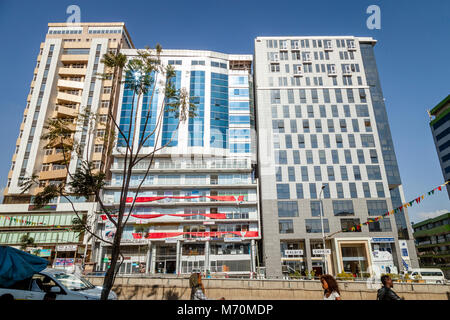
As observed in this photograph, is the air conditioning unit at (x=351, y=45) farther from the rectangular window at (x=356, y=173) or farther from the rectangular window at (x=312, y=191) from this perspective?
the rectangular window at (x=312, y=191)

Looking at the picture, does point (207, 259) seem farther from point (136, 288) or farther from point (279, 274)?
point (136, 288)

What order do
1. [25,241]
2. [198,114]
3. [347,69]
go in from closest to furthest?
[25,241] → [198,114] → [347,69]

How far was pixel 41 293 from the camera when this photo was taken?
27.6 ft

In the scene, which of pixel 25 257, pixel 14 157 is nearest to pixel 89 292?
pixel 25 257

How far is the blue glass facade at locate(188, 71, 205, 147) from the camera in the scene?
47844 mm

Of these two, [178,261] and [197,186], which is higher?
[197,186]

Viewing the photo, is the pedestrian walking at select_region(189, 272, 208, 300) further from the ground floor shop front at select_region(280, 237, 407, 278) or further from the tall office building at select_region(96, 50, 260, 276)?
the ground floor shop front at select_region(280, 237, 407, 278)

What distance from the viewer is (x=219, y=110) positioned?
166 ft

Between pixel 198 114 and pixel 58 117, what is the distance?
2478 cm

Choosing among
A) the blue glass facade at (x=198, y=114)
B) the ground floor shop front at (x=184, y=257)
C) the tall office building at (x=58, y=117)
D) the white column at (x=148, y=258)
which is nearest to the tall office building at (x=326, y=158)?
the ground floor shop front at (x=184, y=257)

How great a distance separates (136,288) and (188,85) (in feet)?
134

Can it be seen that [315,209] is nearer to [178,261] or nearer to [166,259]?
[178,261]

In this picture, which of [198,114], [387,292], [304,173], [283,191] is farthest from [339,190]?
[387,292]

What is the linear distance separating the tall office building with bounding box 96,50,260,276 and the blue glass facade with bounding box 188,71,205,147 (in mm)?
189
